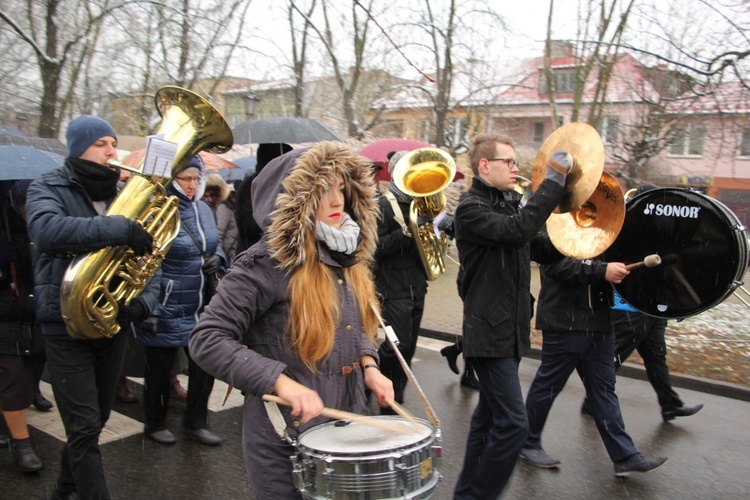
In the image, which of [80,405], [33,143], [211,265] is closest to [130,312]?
[80,405]

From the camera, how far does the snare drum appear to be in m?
1.71

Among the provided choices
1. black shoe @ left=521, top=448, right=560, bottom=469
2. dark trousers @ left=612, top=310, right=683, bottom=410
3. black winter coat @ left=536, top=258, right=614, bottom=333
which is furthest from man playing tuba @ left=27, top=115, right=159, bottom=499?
dark trousers @ left=612, top=310, right=683, bottom=410

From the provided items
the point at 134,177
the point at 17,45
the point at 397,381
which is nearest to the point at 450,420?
the point at 397,381

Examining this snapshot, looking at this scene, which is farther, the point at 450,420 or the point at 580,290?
the point at 450,420

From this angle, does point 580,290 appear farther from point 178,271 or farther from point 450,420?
point 178,271

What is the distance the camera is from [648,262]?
11.5 ft

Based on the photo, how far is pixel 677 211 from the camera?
352cm

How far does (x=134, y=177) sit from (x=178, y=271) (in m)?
0.93

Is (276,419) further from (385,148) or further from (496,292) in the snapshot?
(385,148)

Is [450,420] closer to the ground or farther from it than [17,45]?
closer to the ground

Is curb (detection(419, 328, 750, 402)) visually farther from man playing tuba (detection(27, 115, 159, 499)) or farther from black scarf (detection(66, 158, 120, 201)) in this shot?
black scarf (detection(66, 158, 120, 201))


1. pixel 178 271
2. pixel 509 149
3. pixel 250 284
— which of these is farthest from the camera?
pixel 178 271

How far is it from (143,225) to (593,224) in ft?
8.10

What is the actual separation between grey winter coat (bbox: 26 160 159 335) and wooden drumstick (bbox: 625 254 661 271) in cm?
270
